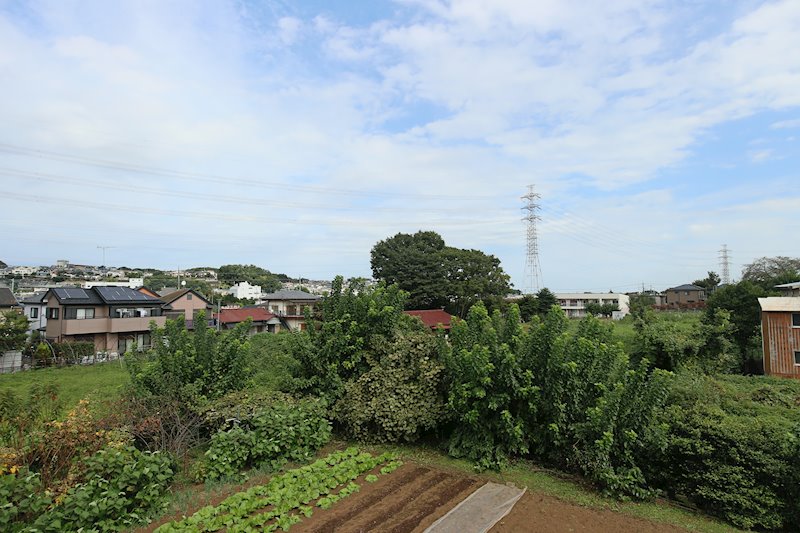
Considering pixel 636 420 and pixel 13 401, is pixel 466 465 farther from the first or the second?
pixel 13 401

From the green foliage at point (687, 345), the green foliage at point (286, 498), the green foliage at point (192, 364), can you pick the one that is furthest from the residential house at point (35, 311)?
the green foliage at point (687, 345)

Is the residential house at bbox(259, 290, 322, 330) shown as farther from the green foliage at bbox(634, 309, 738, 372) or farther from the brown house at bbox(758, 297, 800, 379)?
the brown house at bbox(758, 297, 800, 379)

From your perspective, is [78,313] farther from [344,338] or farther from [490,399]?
[490,399]

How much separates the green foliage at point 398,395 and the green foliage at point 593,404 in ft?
5.34

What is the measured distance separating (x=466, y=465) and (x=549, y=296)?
37.1 metres

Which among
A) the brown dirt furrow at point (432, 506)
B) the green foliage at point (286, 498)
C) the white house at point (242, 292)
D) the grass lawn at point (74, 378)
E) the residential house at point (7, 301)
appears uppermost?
the white house at point (242, 292)

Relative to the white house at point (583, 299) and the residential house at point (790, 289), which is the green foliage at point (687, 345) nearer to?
the residential house at point (790, 289)

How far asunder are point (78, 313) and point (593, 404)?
26201 mm

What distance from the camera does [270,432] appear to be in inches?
244

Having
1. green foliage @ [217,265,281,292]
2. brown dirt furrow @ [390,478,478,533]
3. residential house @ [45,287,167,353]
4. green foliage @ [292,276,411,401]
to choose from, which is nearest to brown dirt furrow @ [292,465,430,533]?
brown dirt furrow @ [390,478,478,533]

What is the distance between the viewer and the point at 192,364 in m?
7.74

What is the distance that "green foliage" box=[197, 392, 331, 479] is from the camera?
5.85 meters

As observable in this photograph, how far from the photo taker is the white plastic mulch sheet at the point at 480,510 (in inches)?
171

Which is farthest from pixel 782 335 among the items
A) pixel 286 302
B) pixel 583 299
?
pixel 583 299
